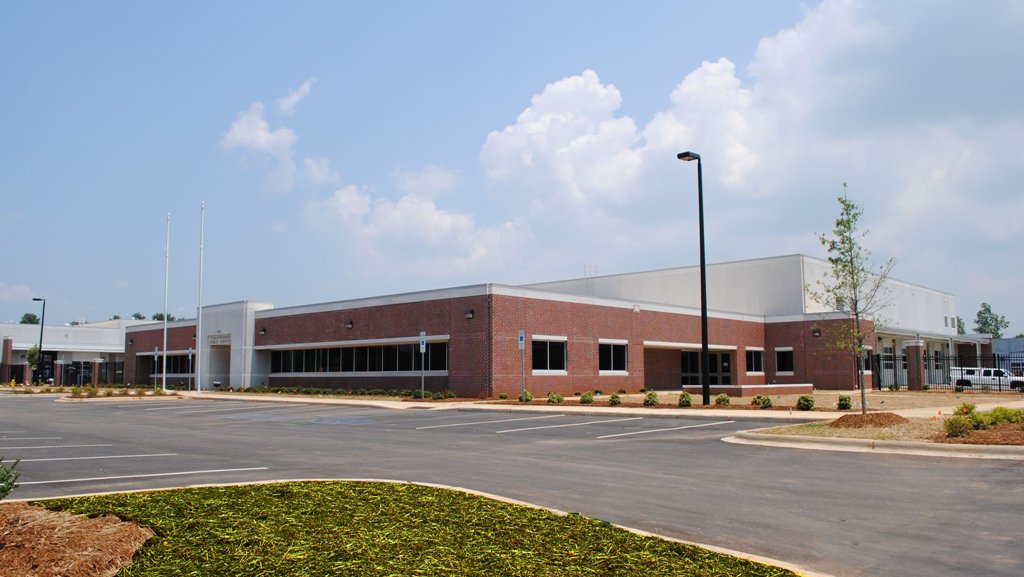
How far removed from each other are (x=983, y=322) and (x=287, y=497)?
576 ft

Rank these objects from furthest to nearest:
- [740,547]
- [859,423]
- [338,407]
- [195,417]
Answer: [338,407], [195,417], [859,423], [740,547]

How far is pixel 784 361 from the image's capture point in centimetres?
5016

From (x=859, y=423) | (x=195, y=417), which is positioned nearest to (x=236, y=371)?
(x=195, y=417)

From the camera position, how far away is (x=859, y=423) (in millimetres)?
16562

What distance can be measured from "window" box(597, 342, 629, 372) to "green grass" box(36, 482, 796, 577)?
32.4 metres

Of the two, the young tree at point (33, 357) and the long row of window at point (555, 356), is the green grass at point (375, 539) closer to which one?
the long row of window at point (555, 356)

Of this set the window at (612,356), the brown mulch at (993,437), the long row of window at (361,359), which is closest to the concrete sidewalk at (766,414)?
the brown mulch at (993,437)

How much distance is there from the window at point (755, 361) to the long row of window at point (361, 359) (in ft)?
75.3

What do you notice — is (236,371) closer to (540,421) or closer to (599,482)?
(540,421)

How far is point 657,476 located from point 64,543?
7713 millimetres

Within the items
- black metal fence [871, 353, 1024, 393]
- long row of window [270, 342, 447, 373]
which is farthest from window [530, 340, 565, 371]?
black metal fence [871, 353, 1024, 393]

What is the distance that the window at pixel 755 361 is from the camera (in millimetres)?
50094

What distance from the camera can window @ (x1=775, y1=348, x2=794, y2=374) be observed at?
163 feet

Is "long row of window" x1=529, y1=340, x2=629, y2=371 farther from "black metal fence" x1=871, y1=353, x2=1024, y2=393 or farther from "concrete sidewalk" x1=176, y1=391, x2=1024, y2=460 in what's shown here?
"black metal fence" x1=871, y1=353, x2=1024, y2=393
